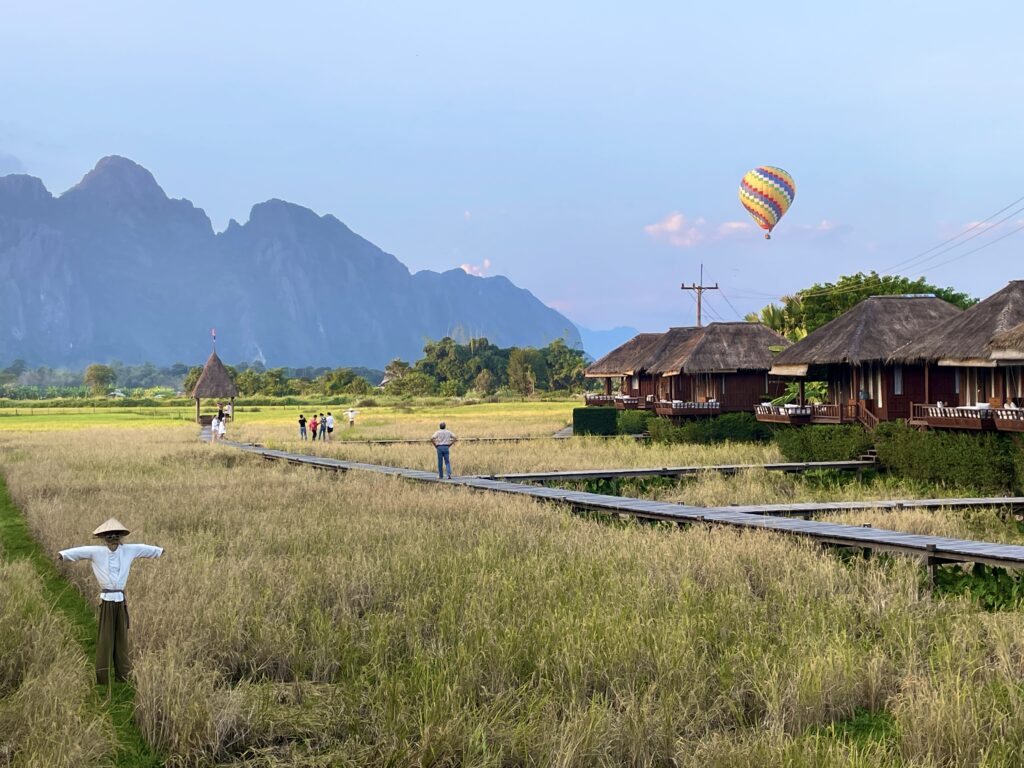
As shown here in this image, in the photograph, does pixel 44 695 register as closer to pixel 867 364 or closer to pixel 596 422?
pixel 867 364

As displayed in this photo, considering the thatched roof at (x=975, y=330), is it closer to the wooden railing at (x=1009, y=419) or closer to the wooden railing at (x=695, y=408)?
the wooden railing at (x=1009, y=419)

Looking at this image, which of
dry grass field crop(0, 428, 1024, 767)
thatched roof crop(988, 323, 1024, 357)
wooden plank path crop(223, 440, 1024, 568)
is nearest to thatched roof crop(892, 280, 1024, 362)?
thatched roof crop(988, 323, 1024, 357)

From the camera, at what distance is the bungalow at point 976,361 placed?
63.5 feet

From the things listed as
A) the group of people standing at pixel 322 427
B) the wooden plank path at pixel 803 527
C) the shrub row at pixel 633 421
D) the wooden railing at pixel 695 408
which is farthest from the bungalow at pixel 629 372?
the wooden plank path at pixel 803 527

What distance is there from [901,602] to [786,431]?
2011 centimetres

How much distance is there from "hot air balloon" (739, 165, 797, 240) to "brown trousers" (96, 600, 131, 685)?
43.1m

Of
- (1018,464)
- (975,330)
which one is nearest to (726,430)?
(975,330)

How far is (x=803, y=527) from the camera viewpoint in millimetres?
11945

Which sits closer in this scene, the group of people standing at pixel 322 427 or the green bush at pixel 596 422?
the group of people standing at pixel 322 427

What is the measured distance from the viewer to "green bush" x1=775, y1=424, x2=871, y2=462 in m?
24.7

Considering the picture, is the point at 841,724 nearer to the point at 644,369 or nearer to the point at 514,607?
the point at 514,607

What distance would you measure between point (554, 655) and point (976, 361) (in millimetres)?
16057

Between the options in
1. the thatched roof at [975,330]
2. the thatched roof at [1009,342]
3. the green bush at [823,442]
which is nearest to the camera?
the thatched roof at [1009,342]

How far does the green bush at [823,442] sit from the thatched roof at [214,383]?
33992 millimetres
